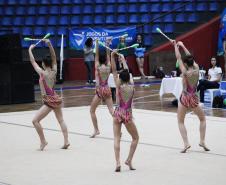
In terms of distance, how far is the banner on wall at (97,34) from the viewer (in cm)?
2466

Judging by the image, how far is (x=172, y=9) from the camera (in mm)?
26500

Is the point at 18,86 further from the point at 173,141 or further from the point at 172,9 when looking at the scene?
the point at 172,9

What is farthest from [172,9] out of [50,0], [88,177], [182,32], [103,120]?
[88,177]

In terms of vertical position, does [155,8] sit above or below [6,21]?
above

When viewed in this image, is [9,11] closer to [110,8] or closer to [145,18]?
[110,8]

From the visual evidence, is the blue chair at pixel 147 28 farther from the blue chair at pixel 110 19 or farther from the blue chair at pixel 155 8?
the blue chair at pixel 110 19

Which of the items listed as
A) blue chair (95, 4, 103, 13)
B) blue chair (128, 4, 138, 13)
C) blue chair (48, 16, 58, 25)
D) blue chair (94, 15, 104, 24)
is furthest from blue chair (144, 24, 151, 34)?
blue chair (48, 16, 58, 25)

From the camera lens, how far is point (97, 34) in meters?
24.7

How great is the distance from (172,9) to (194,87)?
16541mm

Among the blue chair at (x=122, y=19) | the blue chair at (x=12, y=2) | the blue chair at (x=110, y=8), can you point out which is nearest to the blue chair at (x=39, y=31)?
the blue chair at (x=12, y=2)

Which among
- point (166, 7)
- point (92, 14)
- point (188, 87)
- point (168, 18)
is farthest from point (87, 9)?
point (188, 87)

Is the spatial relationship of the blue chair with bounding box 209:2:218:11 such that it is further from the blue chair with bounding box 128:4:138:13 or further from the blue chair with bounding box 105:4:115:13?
the blue chair with bounding box 105:4:115:13

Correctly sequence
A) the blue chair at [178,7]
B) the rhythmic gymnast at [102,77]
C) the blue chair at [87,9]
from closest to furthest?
the rhythmic gymnast at [102,77] → the blue chair at [178,7] → the blue chair at [87,9]

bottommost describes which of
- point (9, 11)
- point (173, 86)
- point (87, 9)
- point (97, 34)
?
point (173, 86)
